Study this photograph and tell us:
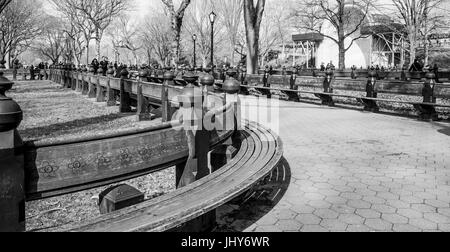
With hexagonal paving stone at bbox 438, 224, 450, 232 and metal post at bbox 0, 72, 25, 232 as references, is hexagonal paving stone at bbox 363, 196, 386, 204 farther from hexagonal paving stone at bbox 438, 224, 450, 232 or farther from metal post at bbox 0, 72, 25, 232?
metal post at bbox 0, 72, 25, 232

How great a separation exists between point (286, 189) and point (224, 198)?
6.18ft

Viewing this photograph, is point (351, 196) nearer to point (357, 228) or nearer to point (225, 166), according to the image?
point (357, 228)

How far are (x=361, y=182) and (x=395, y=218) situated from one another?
1052mm

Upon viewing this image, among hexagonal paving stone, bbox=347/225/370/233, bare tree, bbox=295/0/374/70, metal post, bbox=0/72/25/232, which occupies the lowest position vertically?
hexagonal paving stone, bbox=347/225/370/233

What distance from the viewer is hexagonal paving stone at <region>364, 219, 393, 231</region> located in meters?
3.07

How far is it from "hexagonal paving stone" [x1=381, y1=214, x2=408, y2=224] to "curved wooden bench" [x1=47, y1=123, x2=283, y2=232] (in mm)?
1088

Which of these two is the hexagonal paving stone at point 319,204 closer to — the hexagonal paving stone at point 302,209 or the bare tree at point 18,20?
the hexagonal paving stone at point 302,209

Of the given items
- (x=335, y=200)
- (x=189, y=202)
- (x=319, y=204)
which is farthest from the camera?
(x=335, y=200)

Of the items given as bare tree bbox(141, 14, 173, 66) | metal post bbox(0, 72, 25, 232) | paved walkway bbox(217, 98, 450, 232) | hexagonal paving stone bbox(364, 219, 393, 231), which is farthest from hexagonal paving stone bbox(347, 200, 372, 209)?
bare tree bbox(141, 14, 173, 66)

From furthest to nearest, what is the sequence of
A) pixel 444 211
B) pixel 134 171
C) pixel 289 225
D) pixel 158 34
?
pixel 158 34 < pixel 444 211 < pixel 289 225 < pixel 134 171

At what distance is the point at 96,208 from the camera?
4.00 meters

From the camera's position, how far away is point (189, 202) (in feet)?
7.51

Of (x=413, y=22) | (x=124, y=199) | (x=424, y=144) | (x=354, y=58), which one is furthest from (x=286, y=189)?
(x=354, y=58)

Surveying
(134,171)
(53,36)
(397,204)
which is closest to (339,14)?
(397,204)
